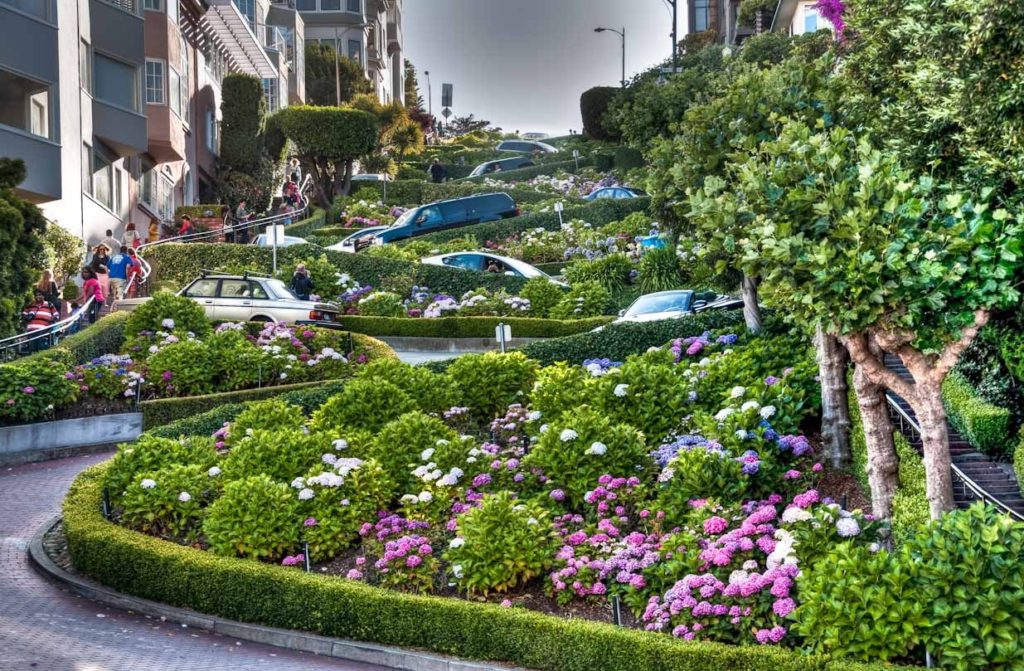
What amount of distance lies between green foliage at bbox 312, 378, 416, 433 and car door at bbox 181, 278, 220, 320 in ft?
33.5

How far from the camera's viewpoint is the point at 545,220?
47719mm

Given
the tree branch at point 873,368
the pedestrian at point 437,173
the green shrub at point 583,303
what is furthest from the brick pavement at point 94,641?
the pedestrian at point 437,173

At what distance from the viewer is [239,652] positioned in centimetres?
1512

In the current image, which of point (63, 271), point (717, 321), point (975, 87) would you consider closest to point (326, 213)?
point (63, 271)

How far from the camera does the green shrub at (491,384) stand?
861 inches

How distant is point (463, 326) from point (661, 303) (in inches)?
211

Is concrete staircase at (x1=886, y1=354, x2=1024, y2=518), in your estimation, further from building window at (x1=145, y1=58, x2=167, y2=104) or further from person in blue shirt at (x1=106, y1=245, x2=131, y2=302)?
building window at (x1=145, y1=58, x2=167, y2=104)

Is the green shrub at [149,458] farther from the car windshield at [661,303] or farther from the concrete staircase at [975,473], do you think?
the car windshield at [661,303]

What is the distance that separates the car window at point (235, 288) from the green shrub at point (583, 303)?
607 centimetres

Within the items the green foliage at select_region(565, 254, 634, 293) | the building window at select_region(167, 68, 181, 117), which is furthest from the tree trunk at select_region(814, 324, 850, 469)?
the building window at select_region(167, 68, 181, 117)

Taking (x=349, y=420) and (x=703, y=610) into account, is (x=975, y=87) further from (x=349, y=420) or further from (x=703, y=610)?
Answer: (x=349, y=420)

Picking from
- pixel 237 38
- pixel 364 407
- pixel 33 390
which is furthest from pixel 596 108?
pixel 364 407

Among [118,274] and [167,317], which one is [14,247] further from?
[118,274]

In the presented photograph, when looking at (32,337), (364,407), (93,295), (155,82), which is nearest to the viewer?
(364,407)
